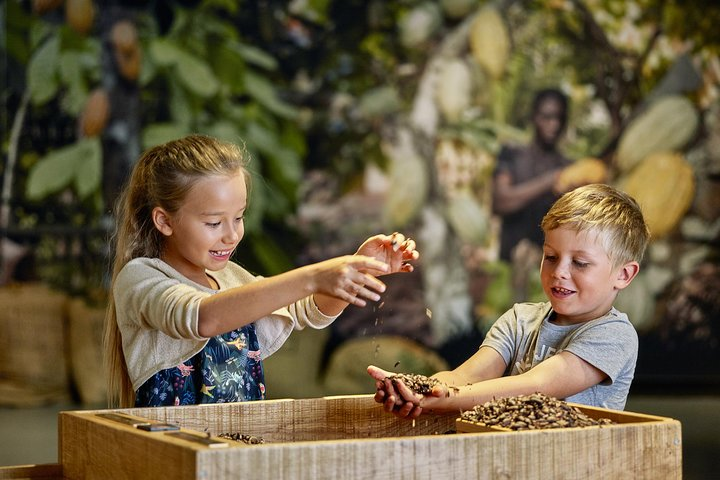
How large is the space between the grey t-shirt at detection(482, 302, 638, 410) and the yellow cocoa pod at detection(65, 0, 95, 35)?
417cm

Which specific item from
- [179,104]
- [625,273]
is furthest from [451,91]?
[625,273]

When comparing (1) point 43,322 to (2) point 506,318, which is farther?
(1) point 43,322

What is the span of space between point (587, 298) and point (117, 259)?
1107 mm

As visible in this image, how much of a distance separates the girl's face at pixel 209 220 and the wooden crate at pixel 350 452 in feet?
1.38

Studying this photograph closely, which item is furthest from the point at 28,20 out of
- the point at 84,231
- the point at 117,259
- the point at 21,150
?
the point at 117,259

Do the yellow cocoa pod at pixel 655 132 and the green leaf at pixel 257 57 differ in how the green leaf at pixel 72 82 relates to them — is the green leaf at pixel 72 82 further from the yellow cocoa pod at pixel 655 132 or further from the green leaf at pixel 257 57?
the yellow cocoa pod at pixel 655 132

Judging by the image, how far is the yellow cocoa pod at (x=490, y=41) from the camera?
6293 millimetres

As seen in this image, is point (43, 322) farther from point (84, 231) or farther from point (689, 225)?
point (689, 225)

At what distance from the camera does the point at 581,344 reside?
2.21m

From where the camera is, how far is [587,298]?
231 centimetres

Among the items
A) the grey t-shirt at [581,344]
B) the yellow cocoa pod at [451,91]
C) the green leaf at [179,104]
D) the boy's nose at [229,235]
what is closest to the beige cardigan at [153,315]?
the boy's nose at [229,235]

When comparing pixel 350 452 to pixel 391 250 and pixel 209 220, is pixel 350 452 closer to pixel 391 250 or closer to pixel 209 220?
pixel 391 250

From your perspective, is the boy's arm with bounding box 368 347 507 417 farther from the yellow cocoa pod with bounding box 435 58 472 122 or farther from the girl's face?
the yellow cocoa pod with bounding box 435 58 472 122

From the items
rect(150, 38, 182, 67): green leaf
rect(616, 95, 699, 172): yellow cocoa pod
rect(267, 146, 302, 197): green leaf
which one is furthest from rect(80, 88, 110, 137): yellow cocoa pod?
rect(616, 95, 699, 172): yellow cocoa pod
